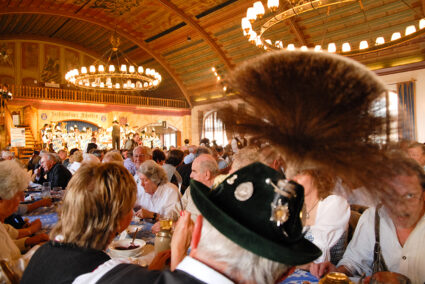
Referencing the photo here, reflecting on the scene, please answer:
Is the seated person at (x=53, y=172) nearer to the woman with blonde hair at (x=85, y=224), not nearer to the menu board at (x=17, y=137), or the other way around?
the menu board at (x=17, y=137)

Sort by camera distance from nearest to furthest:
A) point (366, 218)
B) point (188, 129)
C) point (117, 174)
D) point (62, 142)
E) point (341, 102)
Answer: point (341, 102) < point (117, 174) < point (366, 218) < point (62, 142) < point (188, 129)

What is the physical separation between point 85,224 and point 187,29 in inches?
594

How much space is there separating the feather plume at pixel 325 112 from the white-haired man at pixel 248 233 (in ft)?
0.32

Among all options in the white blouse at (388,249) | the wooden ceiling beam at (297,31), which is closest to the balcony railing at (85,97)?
the wooden ceiling beam at (297,31)

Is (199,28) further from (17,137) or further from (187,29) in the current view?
(17,137)

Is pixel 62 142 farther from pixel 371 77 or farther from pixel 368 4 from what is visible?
pixel 371 77

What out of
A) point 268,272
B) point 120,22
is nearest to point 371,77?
point 268,272

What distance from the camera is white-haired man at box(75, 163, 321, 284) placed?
0.68 metres

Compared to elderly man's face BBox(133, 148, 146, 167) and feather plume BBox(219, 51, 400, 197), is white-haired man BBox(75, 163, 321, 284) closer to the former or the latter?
feather plume BBox(219, 51, 400, 197)

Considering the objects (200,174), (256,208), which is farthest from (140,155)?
(256,208)

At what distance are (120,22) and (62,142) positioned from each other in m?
7.16

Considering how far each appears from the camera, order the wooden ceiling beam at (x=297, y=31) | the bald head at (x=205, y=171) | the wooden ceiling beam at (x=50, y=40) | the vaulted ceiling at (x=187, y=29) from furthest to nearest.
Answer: the wooden ceiling beam at (x=50, y=40) → the wooden ceiling beam at (x=297, y=31) → the vaulted ceiling at (x=187, y=29) → the bald head at (x=205, y=171)

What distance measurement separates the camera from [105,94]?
1727cm

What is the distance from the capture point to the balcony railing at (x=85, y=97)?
48.8ft
